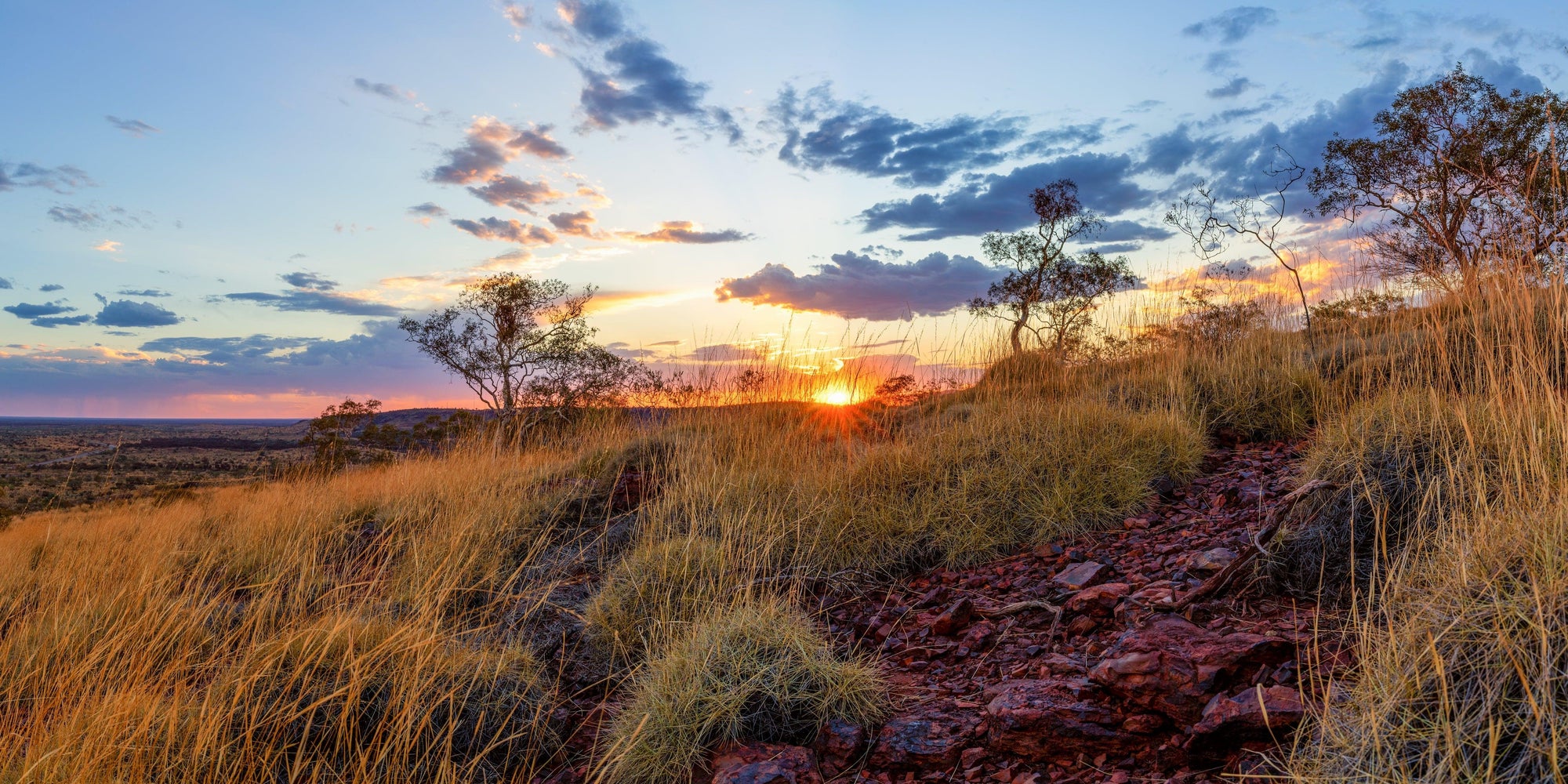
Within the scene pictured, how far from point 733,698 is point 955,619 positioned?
1448 millimetres

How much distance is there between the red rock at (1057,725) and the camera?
2633 millimetres

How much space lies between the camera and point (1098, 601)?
364 centimetres

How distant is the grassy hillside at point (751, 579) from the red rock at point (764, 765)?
0.43 ft

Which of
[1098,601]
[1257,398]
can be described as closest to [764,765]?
[1098,601]

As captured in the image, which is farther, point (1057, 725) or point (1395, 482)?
point (1395, 482)

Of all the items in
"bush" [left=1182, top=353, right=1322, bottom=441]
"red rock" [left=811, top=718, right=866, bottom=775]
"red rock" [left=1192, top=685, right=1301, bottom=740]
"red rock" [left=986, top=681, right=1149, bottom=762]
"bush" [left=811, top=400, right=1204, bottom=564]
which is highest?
"bush" [left=1182, top=353, right=1322, bottom=441]

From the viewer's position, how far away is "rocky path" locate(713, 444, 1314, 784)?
253 cm

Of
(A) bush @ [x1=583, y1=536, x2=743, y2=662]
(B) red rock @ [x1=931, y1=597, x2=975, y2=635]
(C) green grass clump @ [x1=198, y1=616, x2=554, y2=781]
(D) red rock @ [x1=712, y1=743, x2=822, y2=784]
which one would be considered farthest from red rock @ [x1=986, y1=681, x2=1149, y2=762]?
(C) green grass clump @ [x1=198, y1=616, x2=554, y2=781]

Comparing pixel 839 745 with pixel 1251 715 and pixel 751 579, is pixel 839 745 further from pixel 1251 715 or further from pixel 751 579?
pixel 1251 715

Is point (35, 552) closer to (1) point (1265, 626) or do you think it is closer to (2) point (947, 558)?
(2) point (947, 558)

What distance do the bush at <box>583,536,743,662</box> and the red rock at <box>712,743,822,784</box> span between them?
91 centimetres

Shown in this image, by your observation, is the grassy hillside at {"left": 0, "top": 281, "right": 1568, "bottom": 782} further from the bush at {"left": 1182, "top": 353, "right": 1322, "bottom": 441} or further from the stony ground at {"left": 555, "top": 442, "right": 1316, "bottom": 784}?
the stony ground at {"left": 555, "top": 442, "right": 1316, "bottom": 784}

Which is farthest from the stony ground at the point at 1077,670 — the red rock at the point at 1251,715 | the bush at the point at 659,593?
the bush at the point at 659,593

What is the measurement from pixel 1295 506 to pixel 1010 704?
2.05m
